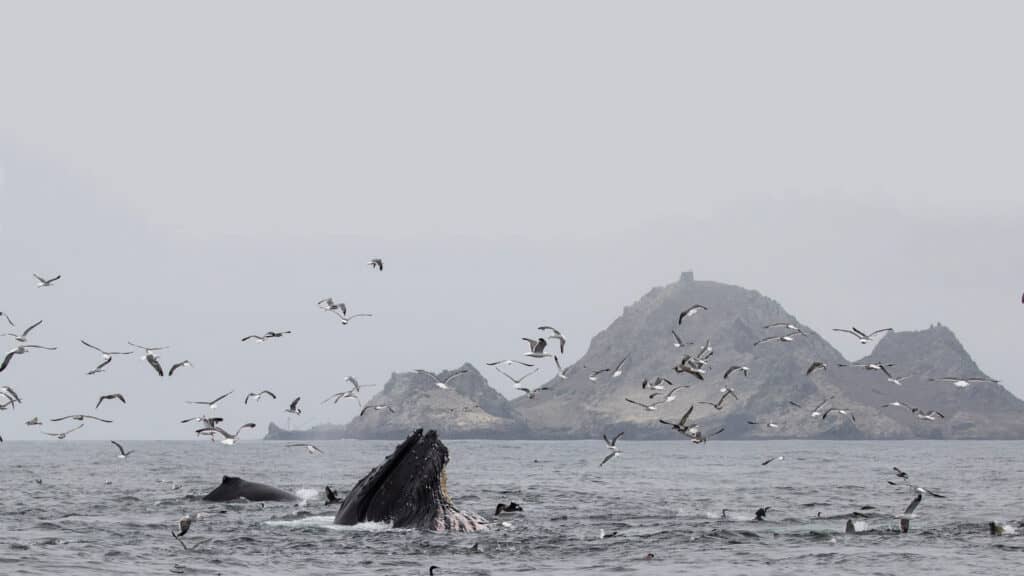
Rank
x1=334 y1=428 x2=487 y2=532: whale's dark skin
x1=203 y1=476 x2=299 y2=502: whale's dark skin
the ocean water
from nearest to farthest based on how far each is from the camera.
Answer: the ocean water < x1=334 y1=428 x2=487 y2=532: whale's dark skin < x1=203 y1=476 x2=299 y2=502: whale's dark skin

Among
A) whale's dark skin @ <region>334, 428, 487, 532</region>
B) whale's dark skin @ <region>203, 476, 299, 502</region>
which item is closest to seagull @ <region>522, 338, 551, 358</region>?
whale's dark skin @ <region>334, 428, 487, 532</region>

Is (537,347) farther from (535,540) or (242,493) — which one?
(242,493)

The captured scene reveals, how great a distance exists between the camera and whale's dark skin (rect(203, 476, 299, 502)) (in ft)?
114

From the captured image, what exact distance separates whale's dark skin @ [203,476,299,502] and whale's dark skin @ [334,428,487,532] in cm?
A: 1161

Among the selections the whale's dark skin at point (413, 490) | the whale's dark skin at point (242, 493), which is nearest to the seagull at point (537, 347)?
the whale's dark skin at point (413, 490)

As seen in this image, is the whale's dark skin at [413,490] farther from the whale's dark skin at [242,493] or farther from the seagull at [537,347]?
the whale's dark skin at [242,493]

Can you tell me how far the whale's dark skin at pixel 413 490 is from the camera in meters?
23.2

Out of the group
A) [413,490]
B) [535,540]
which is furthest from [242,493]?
[535,540]

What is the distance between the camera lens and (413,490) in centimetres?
2366

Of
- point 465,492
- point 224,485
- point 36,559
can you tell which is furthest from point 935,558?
point 465,492

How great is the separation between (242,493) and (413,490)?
44.0ft

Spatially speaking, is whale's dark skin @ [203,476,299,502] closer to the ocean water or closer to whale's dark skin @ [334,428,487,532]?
the ocean water

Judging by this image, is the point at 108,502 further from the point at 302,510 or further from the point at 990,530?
the point at 990,530

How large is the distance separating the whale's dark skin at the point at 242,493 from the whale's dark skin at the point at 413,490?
11.6 m
